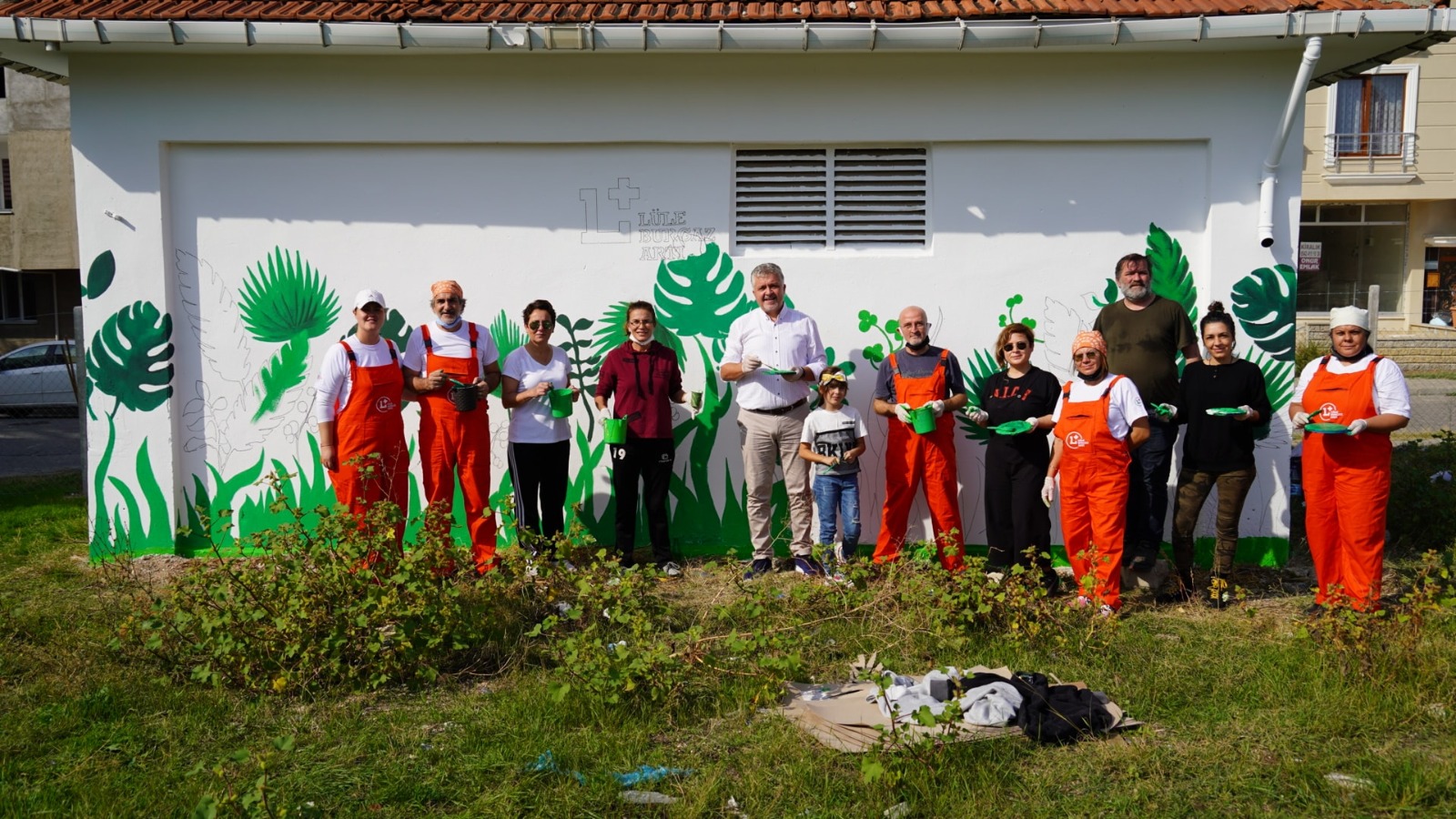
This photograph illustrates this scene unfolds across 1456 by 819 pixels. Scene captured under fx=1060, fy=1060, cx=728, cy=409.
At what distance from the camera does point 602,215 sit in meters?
7.37

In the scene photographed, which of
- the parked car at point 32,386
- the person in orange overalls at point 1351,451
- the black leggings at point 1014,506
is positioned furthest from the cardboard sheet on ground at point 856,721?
the parked car at point 32,386

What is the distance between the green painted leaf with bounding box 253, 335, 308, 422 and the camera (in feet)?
24.3

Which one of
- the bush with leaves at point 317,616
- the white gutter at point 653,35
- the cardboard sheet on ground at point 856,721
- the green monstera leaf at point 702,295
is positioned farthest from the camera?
the green monstera leaf at point 702,295

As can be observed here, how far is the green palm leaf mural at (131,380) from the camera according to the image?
7301 mm

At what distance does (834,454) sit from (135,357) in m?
4.85

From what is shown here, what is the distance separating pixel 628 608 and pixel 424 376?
230 centimetres

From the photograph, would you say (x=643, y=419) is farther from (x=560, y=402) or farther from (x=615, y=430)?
(x=560, y=402)

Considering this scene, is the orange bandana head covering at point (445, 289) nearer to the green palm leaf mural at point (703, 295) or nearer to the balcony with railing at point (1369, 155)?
the green palm leaf mural at point (703, 295)

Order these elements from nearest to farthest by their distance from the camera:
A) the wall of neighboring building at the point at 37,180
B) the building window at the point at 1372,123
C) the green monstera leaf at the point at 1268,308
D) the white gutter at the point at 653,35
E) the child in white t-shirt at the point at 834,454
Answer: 1. the white gutter at the point at 653,35
2. the child in white t-shirt at the point at 834,454
3. the green monstera leaf at the point at 1268,308
4. the building window at the point at 1372,123
5. the wall of neighboring building at the point at 37,180

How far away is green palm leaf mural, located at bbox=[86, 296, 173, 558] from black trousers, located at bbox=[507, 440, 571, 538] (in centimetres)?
261

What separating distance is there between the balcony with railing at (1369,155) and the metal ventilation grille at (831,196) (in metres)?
20.9

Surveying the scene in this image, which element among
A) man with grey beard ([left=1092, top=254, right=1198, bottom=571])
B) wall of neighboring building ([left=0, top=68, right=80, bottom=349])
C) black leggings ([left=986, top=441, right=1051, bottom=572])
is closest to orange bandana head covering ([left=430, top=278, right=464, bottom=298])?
black leggings ([left=986, top=441, right=1051, bottom=572])

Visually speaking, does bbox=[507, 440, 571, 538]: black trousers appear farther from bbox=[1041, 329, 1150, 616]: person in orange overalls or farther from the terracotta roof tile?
bbox=[1041, 329, 1150, 616]: person in orange overalls

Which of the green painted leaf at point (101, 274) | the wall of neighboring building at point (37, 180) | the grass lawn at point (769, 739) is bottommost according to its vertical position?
the grass lawn at point (769, 739)
